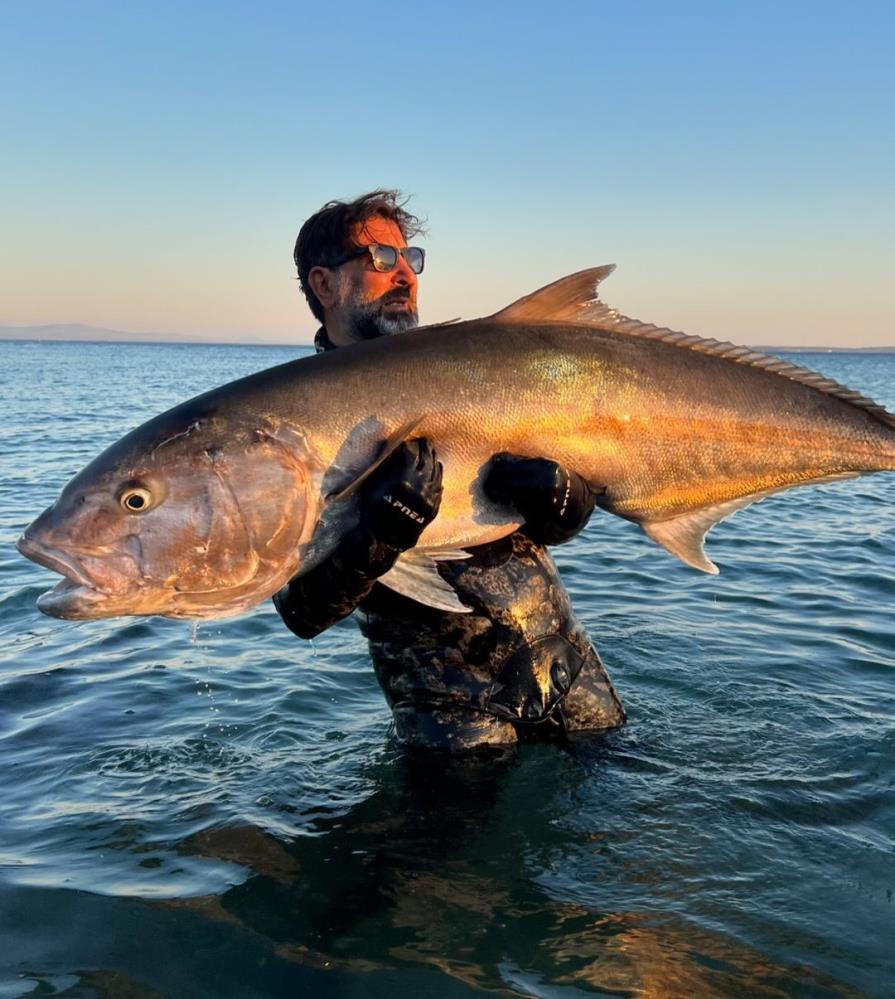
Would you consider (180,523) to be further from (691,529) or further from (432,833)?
(691,529)

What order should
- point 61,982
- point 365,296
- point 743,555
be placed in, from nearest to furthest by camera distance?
point 61,982 → point 365,296 → point 743,555

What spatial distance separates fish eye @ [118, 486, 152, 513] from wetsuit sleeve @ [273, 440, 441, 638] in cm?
77

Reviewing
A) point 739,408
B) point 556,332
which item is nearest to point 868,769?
point 739,408

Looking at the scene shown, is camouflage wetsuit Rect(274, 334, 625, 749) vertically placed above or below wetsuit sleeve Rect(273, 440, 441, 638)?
below

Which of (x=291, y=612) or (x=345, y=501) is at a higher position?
(x=345, y=501)

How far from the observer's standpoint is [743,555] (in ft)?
37.9

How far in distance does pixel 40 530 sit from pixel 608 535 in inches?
412

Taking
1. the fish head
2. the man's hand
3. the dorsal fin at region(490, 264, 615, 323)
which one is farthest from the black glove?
the fish head

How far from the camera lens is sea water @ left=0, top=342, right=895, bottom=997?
343cm

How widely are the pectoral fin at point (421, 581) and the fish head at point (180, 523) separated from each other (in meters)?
0.44

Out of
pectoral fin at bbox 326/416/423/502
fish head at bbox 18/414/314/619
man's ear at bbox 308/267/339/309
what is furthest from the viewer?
man's ear at bbox 308/267/339/309

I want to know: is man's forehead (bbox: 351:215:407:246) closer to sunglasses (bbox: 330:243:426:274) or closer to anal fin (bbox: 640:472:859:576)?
sunglasses (bbox: 330:243:426:274)

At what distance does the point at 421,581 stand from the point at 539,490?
0.63m

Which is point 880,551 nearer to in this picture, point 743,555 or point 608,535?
point 743,555
